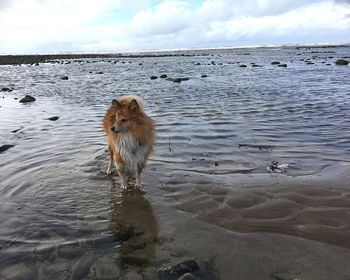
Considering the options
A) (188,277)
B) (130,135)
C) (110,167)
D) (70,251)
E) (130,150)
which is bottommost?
(110,167)

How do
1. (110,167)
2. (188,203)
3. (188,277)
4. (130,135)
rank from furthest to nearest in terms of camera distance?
(110,167), (130,135), (188,203), (188,277)

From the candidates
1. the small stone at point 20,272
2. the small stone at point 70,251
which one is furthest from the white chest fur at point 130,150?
the small stone at point 20,272

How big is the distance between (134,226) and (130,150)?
1919 mm

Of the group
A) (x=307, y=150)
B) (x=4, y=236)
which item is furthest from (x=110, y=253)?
(x=307, y=150)

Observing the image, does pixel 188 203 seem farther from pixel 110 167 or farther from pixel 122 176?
pixel 110 167

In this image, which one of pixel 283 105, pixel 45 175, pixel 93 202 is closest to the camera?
pixel 93 202

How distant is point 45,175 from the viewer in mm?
8484

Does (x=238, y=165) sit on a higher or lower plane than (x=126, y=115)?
lower

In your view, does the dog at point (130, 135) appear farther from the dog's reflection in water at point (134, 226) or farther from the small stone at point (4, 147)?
the small stone at point (4, 147)

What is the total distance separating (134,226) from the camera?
605 centimetres

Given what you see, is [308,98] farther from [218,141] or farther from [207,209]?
[207,209]

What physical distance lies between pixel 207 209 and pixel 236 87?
17821 mm

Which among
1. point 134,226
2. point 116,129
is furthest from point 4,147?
point 134,226

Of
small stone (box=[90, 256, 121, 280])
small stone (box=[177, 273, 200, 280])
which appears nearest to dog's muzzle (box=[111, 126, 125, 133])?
small stone (box=[90, 256, 121, 280])
